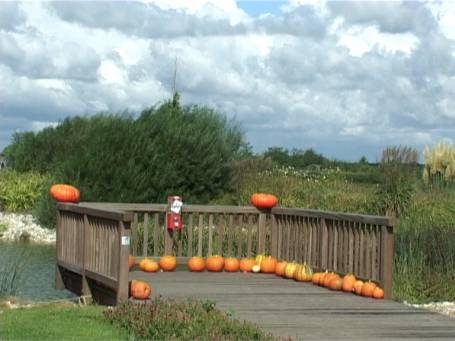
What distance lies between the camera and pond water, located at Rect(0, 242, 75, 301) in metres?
13.9

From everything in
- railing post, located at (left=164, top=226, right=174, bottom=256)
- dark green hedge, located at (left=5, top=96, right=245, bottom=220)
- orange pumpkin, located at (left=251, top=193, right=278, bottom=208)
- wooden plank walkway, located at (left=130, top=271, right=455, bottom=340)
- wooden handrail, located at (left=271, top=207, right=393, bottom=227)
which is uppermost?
dark green hedge, located at (left=5, top=96, right=245, bottom=220)

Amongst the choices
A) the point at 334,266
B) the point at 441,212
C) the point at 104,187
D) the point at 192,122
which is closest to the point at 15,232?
the point at 104,187

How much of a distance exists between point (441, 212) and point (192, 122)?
11881 millimetres

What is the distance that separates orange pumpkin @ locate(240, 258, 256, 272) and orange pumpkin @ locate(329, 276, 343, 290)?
2255mm

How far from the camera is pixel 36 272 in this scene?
17.1 m

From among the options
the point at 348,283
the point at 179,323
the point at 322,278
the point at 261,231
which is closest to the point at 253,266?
the point at 261,231

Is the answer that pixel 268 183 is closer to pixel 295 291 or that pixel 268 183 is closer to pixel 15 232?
pixel 15 232

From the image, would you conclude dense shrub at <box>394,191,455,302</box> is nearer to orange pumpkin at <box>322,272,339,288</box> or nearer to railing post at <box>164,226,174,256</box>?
orange pumpkin at <box>322,272,339,288</box>

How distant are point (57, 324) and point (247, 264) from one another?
5648 millimetres

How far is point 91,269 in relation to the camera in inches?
485

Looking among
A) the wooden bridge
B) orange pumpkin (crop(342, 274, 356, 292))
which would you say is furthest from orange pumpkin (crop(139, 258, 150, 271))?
orange pumpkin (crop(342, 274, 356, 292))

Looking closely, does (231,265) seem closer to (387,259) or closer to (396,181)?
(387,259)

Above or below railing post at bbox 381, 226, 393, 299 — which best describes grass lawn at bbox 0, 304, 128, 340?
below

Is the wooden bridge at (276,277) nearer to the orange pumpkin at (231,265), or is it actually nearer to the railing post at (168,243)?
the railing post at (168,243)
